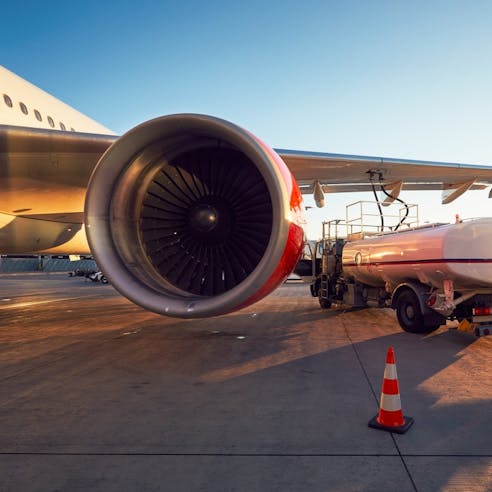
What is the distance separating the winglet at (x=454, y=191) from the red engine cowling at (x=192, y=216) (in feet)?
18.0

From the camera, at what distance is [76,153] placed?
4.91 metres

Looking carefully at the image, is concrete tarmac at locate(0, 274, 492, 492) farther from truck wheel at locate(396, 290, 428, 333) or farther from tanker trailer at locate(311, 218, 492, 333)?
tanker trailer at locate(311, 218, 492, 333)

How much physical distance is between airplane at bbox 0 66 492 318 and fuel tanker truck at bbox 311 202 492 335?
1803 millimetres

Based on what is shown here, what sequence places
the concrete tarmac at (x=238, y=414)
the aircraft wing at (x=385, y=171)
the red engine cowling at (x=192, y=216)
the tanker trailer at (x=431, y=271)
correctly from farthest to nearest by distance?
the aircraft wing at (x=385, y=171) < the tanker trailer at (x=431, y=271) < the red engine cowling at (x=192, y=216) < the concrete tarmac at (x=238, y=414)

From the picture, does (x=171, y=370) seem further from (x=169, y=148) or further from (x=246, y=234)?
(x=169, y=148)

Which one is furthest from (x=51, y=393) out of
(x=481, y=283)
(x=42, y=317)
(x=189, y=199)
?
(x=42, y=317)

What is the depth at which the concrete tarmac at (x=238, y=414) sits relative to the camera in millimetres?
2375

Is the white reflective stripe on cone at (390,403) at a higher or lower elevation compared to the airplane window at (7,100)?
lower

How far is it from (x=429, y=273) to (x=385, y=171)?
1.89m

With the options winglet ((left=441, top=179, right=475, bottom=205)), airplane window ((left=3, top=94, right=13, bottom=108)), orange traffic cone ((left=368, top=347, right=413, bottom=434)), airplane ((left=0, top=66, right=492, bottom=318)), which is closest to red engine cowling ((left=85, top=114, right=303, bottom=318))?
airplane ((left=0, top=66, right=492, bottom=318))

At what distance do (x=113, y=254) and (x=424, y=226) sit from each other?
4.99 meters

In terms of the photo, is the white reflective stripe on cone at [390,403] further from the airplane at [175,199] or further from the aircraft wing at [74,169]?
the aircraft wing at [74,169]

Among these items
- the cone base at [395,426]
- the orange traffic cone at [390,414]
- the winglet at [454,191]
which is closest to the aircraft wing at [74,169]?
the winglet at [454,191]

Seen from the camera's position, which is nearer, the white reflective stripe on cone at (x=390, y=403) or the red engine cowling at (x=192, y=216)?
the white reflective stripe on cone at (x=390, y=403)
